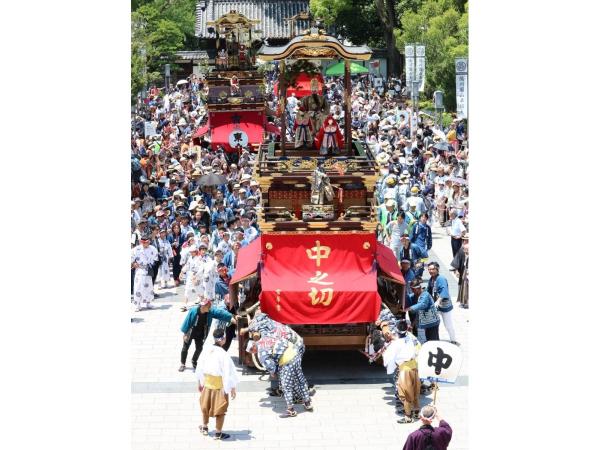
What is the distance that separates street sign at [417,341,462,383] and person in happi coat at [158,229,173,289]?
9376 millimetres

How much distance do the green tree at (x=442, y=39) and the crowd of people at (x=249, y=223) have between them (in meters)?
1.51

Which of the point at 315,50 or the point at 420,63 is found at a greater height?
the point at 420,63

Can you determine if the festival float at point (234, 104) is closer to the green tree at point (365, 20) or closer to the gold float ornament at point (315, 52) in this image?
the green tree at point (365, 20)

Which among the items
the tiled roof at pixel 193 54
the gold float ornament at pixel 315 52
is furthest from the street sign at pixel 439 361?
the tiled roof at pixel 193 54

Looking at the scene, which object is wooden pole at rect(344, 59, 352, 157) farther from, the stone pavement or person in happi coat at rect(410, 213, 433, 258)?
person in happi coat at rect(410, 213, 433, 258)

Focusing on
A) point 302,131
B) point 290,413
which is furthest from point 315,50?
point 290,413

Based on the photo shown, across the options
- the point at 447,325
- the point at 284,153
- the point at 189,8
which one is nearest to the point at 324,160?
the point at 284,153

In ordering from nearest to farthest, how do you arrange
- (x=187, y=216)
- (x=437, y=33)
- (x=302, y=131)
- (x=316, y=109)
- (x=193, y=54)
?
(x=316, y=109) < (x=302, y=131) < (x=187, y=216) < (x=437, y=33) < (x=193, y=54)

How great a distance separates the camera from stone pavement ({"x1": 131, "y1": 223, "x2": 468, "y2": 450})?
13703 mm

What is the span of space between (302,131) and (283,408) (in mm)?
5333

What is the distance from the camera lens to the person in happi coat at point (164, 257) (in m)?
20.9

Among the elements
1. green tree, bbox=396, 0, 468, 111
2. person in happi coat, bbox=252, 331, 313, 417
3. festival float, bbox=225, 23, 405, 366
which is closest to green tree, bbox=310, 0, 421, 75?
green tree, bbox=396, 0, 468, 111

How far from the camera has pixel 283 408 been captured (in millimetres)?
14875

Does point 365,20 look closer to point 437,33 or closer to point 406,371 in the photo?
point 437,33
